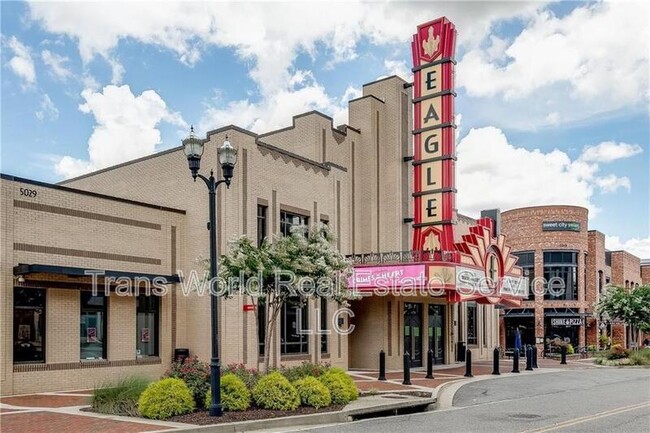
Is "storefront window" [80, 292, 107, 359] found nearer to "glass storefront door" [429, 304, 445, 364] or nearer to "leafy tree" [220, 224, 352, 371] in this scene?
"leafy tree" [220, 224, 352, 371]

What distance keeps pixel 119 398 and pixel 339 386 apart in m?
5.22

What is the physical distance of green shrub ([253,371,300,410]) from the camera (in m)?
15.1

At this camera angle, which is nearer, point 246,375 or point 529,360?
point 246,375

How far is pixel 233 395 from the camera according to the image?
14.8 m

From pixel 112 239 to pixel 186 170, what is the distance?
12.7 ft

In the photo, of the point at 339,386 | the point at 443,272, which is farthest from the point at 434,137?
the point at 339,386

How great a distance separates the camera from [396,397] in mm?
18531

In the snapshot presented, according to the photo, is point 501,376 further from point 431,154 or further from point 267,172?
point 267,172

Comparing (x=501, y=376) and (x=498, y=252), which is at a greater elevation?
(x=498, y=252)

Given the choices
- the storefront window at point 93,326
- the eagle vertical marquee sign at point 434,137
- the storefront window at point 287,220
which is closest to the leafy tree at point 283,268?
the storefront window at point 93,326

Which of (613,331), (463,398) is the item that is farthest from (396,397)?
(613,331)

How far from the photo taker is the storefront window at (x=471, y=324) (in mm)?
39281

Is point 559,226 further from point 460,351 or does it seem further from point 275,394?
point 275,394

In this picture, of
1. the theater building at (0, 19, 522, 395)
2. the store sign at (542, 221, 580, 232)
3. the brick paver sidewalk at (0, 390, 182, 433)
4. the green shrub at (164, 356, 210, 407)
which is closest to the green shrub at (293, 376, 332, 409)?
the green shrub at (164, 356, 210, 407)
